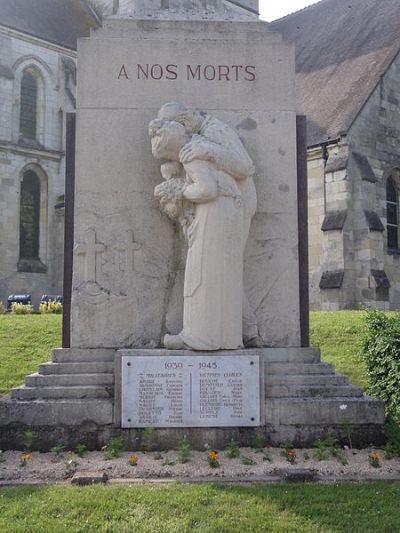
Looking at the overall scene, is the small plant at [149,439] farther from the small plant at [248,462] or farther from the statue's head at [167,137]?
the statue's head at [167,137]

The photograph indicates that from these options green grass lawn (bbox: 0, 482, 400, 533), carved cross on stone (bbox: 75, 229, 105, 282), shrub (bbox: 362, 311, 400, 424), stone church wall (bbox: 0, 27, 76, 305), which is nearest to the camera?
green grass lawn (bbox: 0, 482, 400, 533)

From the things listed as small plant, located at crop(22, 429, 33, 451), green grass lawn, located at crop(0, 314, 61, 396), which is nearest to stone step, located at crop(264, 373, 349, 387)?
small plant, located at crop(22, 429, 33, 451)

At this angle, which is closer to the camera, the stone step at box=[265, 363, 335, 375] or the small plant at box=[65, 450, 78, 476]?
the small plant at box=[65, 450, 78, 476]

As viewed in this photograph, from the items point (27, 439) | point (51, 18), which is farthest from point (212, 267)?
point (51, 18)

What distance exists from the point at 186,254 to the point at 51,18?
→ 100.0ft

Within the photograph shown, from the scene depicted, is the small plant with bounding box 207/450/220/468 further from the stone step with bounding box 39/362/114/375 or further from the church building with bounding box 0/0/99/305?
the church building with bounding box 0/0/99/305

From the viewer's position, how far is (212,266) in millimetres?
5891

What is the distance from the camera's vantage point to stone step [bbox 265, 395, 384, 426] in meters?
5.96

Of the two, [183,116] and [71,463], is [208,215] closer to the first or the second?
[183,116]

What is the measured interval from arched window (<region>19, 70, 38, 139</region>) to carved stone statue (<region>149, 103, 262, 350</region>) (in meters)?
26.7

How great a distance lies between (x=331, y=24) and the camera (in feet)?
96.7

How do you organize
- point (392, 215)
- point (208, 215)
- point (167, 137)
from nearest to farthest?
point (208, 215), point (167, 137), point (392, 215)

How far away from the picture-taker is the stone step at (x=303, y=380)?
20.3 feet

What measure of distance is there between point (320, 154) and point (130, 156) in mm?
17376
